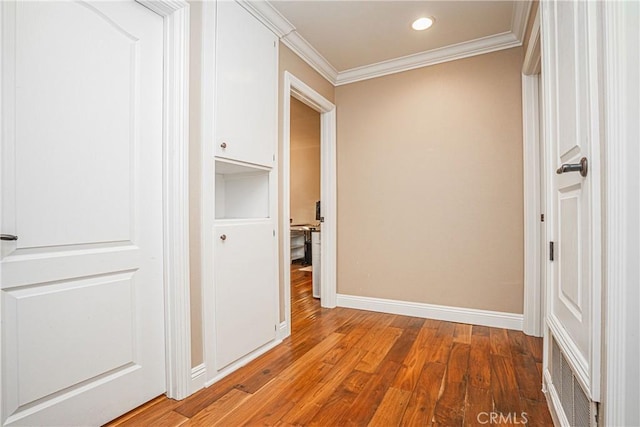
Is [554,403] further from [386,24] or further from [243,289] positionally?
[386,24]

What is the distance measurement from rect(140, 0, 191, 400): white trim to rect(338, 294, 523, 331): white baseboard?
1.95m

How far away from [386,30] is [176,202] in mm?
A: 2154

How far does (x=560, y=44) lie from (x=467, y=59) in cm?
168

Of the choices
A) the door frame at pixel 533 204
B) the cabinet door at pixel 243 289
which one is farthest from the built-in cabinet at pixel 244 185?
the door frame at pixel 533 204

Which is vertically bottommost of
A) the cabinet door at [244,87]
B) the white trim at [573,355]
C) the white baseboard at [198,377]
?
the white baseboard at [198,377]

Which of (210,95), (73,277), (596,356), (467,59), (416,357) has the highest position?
Answer: (467,59)

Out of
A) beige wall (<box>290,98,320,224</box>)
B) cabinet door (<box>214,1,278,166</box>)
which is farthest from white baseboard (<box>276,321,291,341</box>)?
beige wall (<box>290,98,320,224</box>)

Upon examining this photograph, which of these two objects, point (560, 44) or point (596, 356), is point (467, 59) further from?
point (596, 356)

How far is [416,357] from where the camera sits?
2119 mm

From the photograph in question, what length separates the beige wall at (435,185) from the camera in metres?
2.65

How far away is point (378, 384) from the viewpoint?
1772mm

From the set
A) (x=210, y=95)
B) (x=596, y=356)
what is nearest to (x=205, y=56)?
(x=210, y=95)
